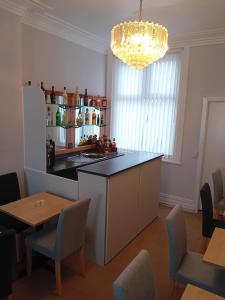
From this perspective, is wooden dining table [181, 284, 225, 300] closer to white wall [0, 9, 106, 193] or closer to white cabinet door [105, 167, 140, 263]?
white cabinet door [105, 167, 140, 263]

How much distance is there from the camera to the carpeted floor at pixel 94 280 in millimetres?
2156

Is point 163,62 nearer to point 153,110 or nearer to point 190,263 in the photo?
point 153,110

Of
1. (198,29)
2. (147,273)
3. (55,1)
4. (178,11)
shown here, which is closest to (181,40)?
(198,29)

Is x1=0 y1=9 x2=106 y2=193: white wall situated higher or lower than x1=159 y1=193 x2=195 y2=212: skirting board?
higher

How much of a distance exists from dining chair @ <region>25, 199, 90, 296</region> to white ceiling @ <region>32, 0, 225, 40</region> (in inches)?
92.8

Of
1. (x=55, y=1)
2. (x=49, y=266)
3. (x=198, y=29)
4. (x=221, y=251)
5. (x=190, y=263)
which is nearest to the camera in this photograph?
(x=221, y=251)

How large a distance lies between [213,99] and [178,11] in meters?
1.44

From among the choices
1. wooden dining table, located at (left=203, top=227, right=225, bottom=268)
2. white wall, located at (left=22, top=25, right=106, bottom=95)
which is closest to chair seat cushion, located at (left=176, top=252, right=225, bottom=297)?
wooden dining table, located at (left=203, top=227, right=225, bottom=268)

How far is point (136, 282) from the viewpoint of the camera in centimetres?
120

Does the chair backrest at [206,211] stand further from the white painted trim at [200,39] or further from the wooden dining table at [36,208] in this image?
the white painted trim at [200,39]

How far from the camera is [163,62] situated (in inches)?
160

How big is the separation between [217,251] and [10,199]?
7.31ft

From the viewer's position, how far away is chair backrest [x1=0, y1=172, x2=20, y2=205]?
8.70ft

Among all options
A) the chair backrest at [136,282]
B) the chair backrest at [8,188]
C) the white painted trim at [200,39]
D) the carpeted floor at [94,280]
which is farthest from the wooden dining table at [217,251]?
the white painted trim at [200,39]
